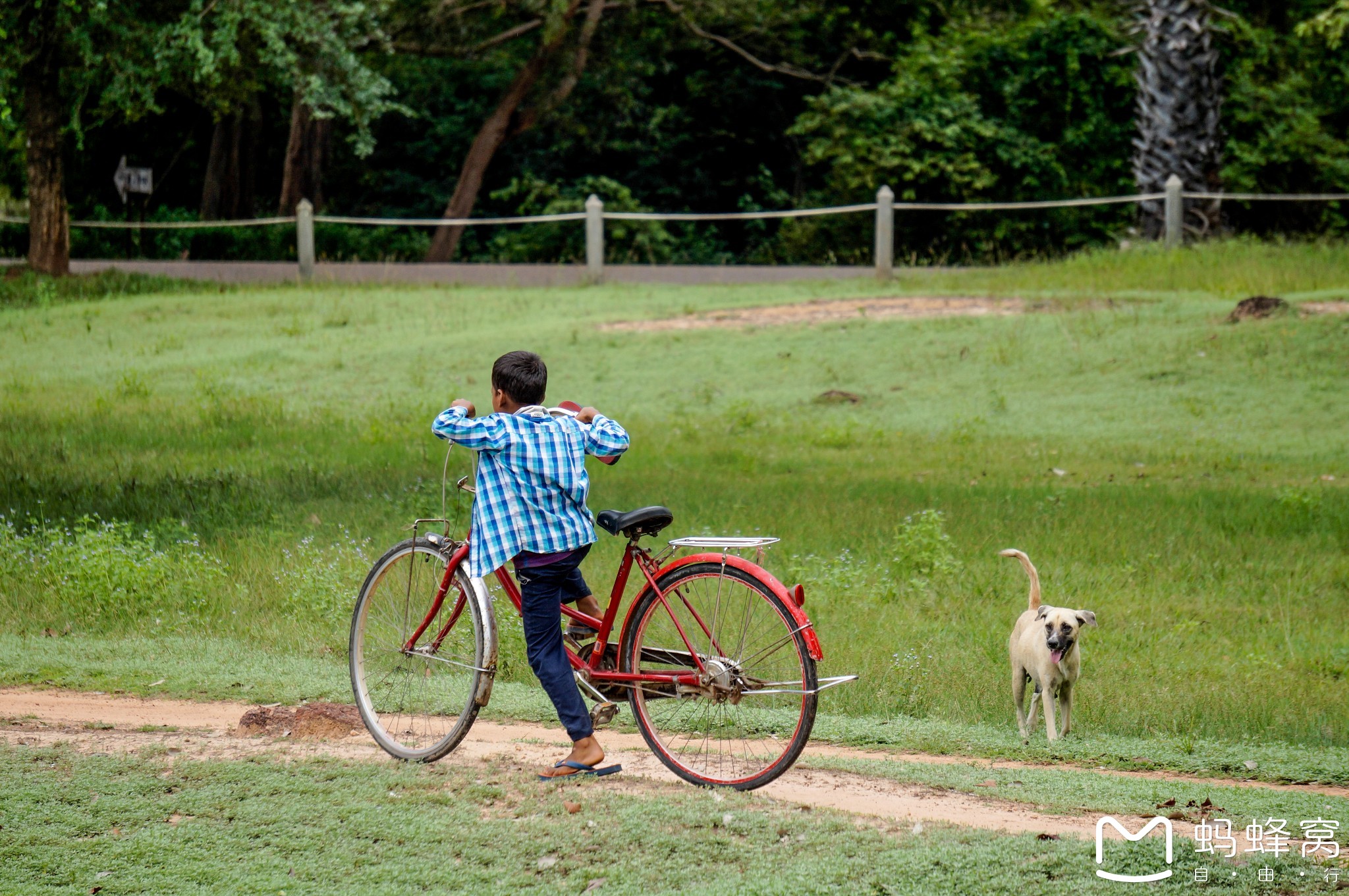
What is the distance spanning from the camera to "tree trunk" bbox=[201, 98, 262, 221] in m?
37.1

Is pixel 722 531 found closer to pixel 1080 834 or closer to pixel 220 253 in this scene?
pixel 1080 834

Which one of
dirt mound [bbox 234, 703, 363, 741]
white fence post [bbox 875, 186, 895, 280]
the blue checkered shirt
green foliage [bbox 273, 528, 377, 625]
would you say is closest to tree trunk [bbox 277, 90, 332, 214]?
white fence post [bbox 875, 186, 895, 280]

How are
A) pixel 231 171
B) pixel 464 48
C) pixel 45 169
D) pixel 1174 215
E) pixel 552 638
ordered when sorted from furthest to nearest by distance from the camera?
pixel 231 171 < pixel 464 48 < pixel 45 169 < pixel 1174 215 < pixel 552 638

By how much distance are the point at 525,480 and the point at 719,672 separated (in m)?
1.05

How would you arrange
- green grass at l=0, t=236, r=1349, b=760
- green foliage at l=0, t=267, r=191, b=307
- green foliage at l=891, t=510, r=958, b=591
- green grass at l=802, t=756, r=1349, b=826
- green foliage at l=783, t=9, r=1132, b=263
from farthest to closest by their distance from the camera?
green foliage at l=783, t=9, r=1132, b=263
green foliage at l=0, t=267, r=191, b=307
green foliage at l=891, t=510, r=958, b=591
green grass at l=0, t=236, r=1349, b=760
green grass at l=802, t=756, r=1349, b=826

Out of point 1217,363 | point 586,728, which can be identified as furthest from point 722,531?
point 1217,363

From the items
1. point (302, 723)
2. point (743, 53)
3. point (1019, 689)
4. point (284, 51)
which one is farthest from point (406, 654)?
point (743, 53)

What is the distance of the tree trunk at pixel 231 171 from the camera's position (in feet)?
→ 122

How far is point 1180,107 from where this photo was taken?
2362 centimetres

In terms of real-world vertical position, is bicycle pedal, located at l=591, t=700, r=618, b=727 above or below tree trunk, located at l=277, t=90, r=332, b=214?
below

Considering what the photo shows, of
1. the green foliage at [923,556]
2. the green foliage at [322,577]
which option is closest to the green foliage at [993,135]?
the green foliage at [923,556]

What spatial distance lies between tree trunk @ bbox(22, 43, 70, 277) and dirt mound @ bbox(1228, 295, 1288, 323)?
1735cm

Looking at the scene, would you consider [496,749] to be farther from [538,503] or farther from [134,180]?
[134,180]

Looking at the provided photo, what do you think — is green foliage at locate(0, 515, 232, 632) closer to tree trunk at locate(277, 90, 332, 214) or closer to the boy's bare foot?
the boy's bare foot
